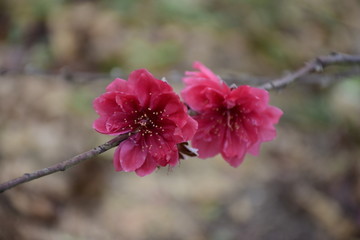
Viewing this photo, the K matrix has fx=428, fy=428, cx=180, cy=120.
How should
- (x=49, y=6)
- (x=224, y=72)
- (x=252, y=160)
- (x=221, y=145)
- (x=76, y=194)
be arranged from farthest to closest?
(x=49, y=6) < (x=224, y=72) < (x=252, y=160) < (x=76, y=194) < (x=221, y=145)

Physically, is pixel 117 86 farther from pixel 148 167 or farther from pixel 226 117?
pixel 226 117

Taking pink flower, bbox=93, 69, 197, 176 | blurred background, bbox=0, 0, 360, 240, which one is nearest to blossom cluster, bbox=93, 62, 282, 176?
pink flower, bbox=93, 69, 197, 176

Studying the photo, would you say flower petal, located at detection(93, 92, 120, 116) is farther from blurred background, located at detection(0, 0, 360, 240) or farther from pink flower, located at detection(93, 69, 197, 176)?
blurred background, located at detection(0, 0, 360, 240)

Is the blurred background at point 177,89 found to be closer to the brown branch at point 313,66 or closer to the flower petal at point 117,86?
the brown branch at point 313,66

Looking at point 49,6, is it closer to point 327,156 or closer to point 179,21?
point 179,21

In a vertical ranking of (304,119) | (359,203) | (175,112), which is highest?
(304,119)

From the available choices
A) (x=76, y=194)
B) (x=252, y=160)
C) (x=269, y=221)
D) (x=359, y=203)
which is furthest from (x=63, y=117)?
(x=359, y=203)

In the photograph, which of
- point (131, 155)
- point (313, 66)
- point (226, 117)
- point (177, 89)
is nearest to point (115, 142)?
point (131, 155)
